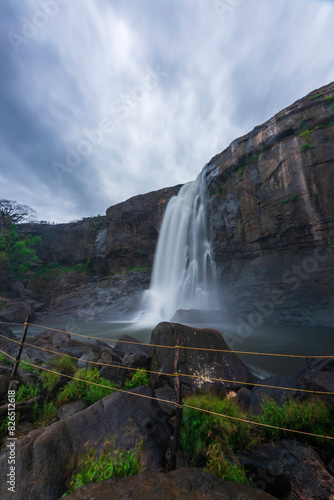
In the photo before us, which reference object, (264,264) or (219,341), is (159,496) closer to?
(219,341)

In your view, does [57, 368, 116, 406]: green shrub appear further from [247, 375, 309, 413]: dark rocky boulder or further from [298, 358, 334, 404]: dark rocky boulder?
[298, 358, 334, 404]: dark rocky boulder

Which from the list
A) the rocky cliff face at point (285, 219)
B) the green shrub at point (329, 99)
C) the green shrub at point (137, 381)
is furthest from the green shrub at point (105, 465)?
the green shrub at point (329, 99)

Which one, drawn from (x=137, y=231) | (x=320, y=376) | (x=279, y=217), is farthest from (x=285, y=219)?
(x=137, y=231)

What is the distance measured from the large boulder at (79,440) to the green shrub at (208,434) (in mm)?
460

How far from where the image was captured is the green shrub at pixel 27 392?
459 centimetres

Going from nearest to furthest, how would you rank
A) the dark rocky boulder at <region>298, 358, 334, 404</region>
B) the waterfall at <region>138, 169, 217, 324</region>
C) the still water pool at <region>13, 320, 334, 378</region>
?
1. the dark rocky boulder at <region>298, 358, 334, 404</region>
2. the still water pool at <region>13, 320, 334, 378</region>
3. the waterfall at <region>138, 169, 217, 324</region>

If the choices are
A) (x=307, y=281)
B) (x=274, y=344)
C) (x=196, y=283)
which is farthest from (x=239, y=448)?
(x=196, y=283)

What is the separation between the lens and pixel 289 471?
10.0ft

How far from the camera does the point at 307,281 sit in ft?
52.6

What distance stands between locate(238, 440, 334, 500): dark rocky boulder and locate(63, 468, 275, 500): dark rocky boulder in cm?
37

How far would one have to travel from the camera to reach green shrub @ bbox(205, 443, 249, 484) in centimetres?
285

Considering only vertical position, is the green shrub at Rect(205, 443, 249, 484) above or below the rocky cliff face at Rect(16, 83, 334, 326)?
below

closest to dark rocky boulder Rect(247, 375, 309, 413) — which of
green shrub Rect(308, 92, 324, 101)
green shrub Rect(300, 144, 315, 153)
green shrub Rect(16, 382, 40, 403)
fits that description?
green shrub Rect(16, 382, 40, 403)

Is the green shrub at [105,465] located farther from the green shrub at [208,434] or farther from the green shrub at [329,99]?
the green shrub at [329,99]
